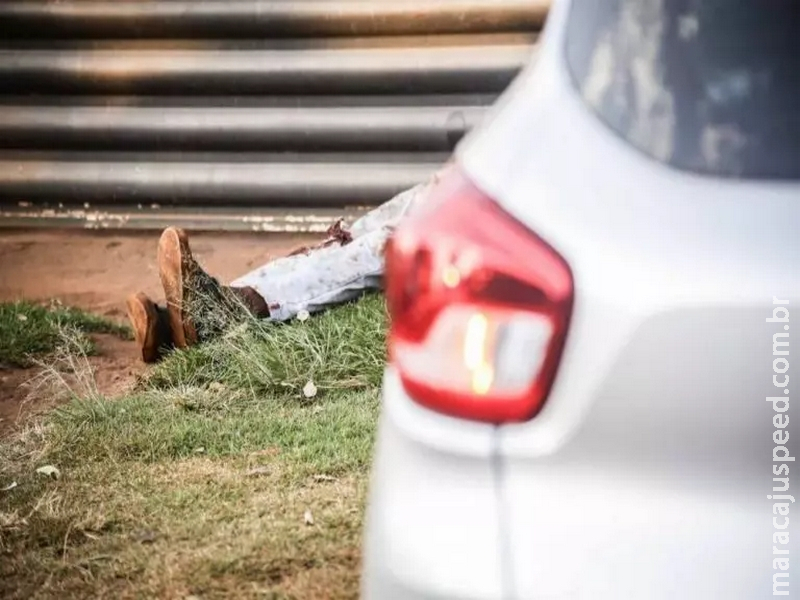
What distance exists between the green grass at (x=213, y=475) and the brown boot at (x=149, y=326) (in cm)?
19

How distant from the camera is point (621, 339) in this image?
3.52 ft

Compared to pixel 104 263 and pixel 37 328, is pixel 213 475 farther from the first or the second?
pixel 104 263

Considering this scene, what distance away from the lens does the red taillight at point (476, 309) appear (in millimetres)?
1121

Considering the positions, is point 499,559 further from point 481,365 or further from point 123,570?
point 123,570

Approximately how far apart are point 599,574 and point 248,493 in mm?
2031

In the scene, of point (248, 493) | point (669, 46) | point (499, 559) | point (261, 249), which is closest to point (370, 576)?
point (499, 559)

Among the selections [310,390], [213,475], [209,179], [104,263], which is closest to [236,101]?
[209,179]

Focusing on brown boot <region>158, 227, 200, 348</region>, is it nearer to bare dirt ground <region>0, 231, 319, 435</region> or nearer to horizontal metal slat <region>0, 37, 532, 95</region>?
bare dirt ground <region>0, 231, 319, 435</region>

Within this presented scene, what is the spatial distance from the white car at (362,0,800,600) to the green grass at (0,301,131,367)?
3.42m

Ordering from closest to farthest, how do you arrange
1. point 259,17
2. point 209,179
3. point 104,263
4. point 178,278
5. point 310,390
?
point 310,390, point 178,278, point 104,263, point 259,17, point 209,179

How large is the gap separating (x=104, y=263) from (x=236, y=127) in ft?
3.32

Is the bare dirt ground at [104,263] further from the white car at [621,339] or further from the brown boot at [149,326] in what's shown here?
the white car at [621,339]

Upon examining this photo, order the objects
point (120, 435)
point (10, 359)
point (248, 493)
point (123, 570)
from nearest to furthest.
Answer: point (123, 570) → point (248, 493) → point (120, 435) → point (10, 359)

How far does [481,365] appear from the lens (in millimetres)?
1158
